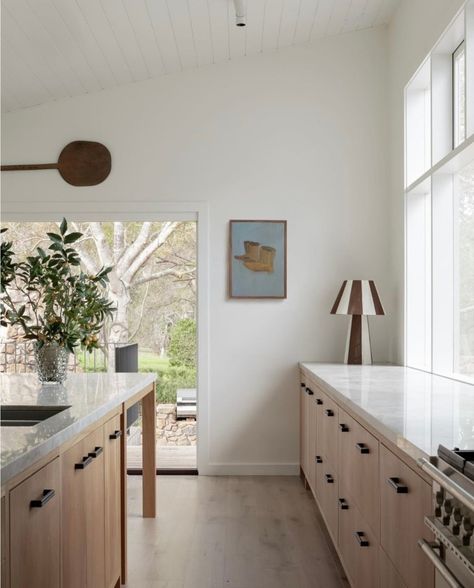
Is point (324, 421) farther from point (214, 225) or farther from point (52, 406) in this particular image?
point (214, 225)

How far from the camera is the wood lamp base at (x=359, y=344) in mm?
4094

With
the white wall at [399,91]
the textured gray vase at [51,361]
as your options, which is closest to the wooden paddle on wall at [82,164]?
the white wall at [399,91]

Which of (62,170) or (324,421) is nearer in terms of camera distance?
(324,421)

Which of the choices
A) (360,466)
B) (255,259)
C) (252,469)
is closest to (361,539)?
(360,466)

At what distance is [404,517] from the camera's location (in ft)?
5.42

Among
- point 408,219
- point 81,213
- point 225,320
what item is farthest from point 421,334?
point 81,213

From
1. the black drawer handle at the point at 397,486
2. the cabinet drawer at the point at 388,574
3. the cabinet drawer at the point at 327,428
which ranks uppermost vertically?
the black drawer handle at the point at 397,486

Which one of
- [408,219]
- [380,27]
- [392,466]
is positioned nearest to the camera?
[392,466]

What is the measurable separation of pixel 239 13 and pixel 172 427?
3.06m

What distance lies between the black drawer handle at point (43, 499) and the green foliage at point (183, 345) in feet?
10.3

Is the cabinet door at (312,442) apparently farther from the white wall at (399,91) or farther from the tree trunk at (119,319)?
the tree trunk at (119,319)

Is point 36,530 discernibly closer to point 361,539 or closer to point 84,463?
point 84,463

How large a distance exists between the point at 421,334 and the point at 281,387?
3.52 ft

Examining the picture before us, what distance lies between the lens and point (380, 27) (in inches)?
175
